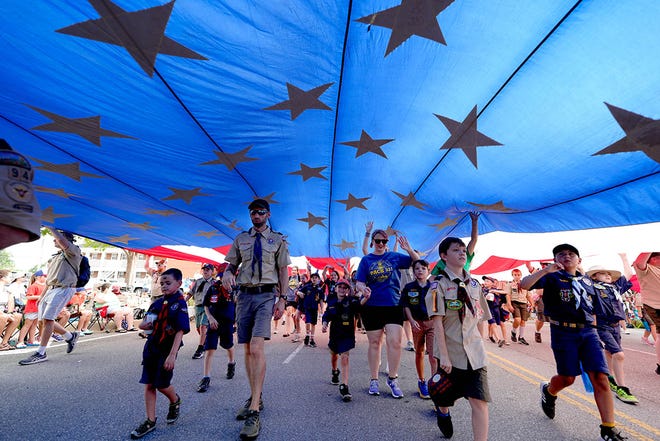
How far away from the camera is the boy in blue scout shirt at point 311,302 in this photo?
8672 millimetres

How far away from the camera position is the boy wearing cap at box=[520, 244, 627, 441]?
118 inches

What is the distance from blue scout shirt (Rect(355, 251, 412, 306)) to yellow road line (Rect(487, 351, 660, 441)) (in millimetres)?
2735

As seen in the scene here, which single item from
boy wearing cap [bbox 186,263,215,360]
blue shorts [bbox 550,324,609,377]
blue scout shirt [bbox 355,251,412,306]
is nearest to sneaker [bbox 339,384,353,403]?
blue scout shirt [bbox 355,251,412,306]

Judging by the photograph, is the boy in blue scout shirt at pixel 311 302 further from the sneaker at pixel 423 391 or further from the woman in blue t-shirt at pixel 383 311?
the sneaker at pixel 423 391

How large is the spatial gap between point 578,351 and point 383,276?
2252 millimetres

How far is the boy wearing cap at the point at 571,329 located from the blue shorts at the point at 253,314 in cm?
295

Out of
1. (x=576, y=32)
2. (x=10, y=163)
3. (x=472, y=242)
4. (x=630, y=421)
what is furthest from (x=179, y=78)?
(x=630, y=421)

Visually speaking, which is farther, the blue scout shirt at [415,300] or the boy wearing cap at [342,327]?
the blue scout shirt at [415,300]

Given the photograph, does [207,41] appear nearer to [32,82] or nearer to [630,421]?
[32,82]

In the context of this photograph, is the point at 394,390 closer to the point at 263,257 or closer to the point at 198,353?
the point at 263,257

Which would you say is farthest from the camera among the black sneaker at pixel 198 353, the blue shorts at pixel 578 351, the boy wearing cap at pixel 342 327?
the black sneaker at pixel 198 353

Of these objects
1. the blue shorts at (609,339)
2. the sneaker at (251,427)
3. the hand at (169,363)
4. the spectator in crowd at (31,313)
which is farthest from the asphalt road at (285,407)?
the spectator in crowd at (31,313)

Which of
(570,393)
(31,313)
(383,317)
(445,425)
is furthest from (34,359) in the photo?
(570,393)

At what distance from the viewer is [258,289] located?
138 inches
